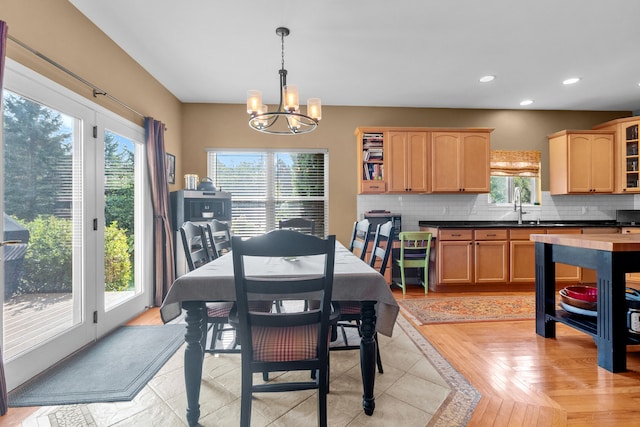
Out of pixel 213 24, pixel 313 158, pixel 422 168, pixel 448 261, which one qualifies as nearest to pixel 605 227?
pixel 448 261

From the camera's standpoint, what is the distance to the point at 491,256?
438cm

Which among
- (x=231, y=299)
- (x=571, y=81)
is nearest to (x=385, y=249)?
(x=231, y=299)

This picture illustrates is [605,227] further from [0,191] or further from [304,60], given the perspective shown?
[0,191]

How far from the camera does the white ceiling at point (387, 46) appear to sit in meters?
2.57

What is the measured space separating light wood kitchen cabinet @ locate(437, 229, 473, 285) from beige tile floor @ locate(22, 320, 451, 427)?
231 centimetres

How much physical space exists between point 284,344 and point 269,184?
3.70m

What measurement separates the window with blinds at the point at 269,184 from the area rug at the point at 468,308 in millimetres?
1907

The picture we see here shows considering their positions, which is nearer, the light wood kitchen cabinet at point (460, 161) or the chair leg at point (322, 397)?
the chair leg at point (322, 397)

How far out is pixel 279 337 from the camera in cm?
150

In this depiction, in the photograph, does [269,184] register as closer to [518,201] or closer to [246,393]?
[246,393]

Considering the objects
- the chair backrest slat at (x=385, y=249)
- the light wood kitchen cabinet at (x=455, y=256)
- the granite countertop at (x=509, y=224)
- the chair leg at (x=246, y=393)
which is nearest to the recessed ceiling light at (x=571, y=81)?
the granite countertop at (x=509, y=224)

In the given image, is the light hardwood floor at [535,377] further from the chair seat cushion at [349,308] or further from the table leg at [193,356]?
the table leg at [193,356]

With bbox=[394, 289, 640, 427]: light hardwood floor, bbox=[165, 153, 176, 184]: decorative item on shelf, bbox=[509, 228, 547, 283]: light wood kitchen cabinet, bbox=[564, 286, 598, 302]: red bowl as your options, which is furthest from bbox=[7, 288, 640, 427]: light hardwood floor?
bbox=[165, 153, 176, 184]: decorative item on shelf

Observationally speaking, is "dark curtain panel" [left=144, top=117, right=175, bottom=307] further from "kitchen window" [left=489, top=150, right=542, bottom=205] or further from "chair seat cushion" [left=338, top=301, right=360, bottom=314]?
"kitchen window" [left=489, top=150, right=542, bottom=205]
